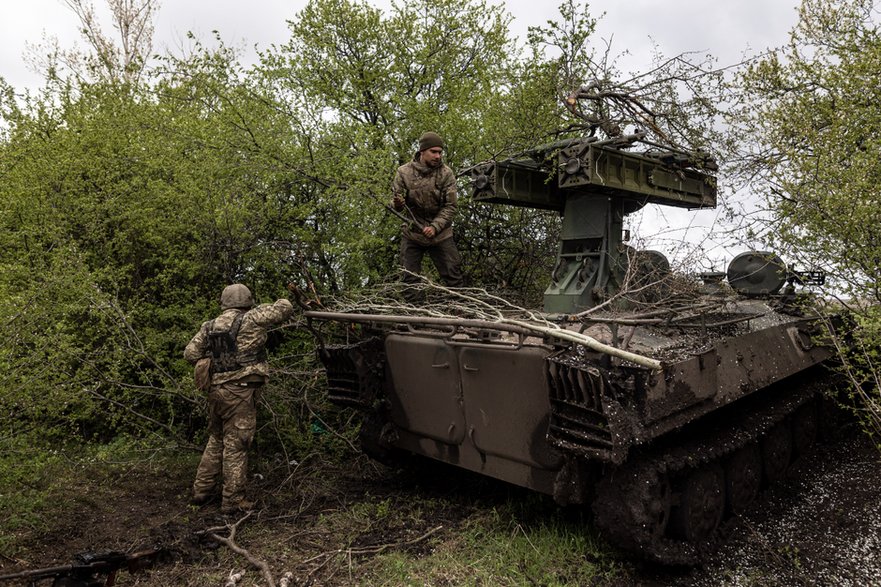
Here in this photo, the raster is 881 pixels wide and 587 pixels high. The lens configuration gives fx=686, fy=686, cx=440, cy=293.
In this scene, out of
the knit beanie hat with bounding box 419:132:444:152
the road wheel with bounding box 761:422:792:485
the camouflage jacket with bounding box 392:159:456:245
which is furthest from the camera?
the camouflage jacket with bounding box 392:159:456:245

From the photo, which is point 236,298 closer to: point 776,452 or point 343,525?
point 343,525

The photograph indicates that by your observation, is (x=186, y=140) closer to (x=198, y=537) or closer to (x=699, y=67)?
(x=198, y=537)

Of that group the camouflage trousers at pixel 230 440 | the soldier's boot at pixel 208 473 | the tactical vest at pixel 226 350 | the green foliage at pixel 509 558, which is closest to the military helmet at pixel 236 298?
the tactical vest at pixel 226 350

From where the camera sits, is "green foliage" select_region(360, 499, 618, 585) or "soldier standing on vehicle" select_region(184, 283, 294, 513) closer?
"green foliage" select_region(360, 499, 618, 585)

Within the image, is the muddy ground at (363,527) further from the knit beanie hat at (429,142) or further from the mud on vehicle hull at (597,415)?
the knit beanie hat at (429,142)

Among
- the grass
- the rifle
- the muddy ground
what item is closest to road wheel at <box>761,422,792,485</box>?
the muddy ground

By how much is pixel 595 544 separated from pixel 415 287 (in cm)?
254

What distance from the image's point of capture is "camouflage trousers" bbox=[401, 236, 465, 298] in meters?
6.77

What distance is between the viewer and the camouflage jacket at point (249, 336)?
228 inches

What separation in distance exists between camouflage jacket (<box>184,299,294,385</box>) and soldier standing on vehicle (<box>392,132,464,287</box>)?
54.8 inches

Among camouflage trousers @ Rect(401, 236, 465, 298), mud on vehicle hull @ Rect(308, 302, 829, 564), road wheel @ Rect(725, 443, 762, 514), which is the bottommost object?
road wheel @ Rect(725, 443, 762, 514)

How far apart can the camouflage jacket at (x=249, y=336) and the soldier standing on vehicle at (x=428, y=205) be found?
4.56 feet

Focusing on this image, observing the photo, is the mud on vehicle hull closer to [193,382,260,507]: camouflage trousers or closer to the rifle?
[193,382,260,507]: camouflage trousers

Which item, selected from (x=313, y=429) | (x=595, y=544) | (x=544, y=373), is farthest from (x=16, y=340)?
(x=595, y=544)
